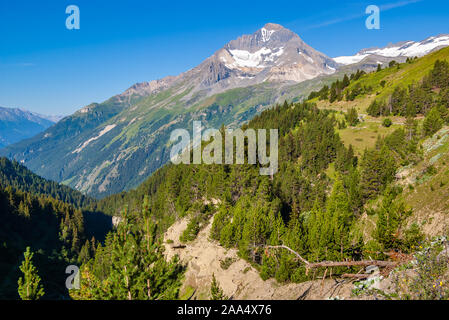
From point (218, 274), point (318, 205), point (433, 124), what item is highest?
point (433, 124)

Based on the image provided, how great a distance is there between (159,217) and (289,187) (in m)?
49.7

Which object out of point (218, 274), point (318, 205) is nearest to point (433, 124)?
point (318, 205)

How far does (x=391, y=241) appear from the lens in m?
30.5

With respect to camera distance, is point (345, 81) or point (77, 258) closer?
point (77, 258)

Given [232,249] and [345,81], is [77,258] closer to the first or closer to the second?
[232,249]

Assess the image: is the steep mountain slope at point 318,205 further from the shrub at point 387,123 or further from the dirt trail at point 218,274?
the shrub at point 387,123

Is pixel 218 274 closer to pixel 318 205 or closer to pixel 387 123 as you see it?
pixel 318 205

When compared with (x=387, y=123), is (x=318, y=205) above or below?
below

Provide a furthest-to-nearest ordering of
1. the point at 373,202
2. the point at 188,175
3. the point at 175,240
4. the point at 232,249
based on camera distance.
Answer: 1. the point at 188,175
2. the point at 175,240
3. the point at 373,202
4. the point at 232,249

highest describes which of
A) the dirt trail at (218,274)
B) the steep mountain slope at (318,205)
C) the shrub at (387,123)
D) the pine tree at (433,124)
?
the shrub at (387,123)

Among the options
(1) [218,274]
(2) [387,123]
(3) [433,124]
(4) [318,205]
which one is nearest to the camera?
(1) [218,274]

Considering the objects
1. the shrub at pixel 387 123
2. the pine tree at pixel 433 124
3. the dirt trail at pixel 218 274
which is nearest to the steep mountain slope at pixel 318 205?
the dirt trail at pixel 218 274

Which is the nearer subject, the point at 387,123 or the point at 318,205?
the point at 318,205
